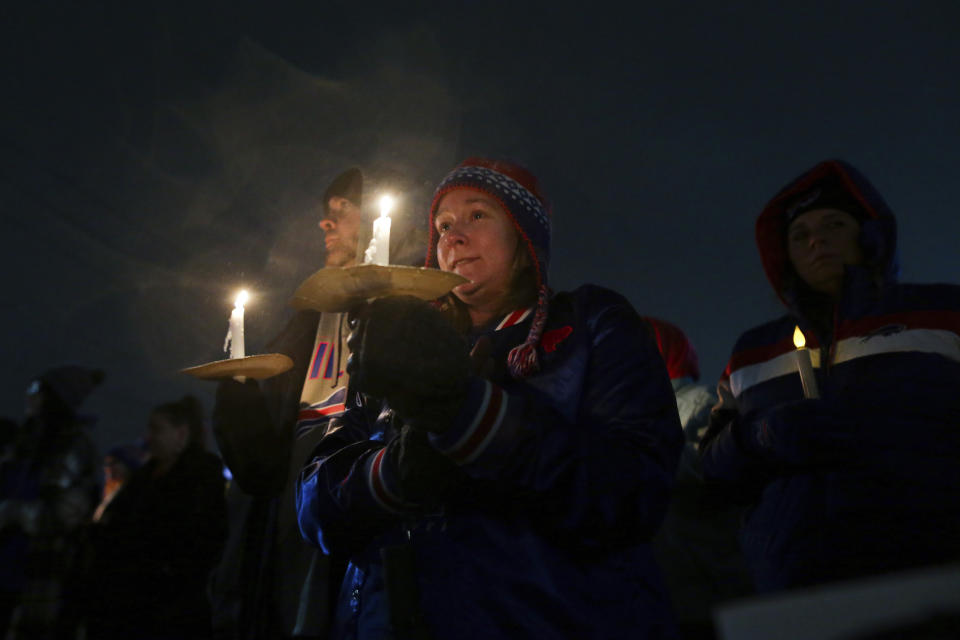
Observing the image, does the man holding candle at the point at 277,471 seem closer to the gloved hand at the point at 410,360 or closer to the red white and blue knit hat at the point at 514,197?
the red white and blue knit hat at the point at 514,197

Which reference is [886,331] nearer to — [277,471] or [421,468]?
[421,468]

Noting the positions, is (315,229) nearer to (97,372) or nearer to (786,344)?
(786,344)

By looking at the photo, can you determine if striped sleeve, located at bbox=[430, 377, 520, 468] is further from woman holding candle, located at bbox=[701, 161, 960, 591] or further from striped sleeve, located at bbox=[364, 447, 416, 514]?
woman holding candle, located at bbox=[701, 161, 960, 591]

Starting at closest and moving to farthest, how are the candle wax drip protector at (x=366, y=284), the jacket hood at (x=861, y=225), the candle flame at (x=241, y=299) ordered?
the candle wax drip protector at (x=366, y=284)
the candle flame at (x=241, y=299)
the jacket hood at (x=861, y=225)

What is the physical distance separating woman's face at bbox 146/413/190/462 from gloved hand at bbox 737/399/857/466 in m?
4.10

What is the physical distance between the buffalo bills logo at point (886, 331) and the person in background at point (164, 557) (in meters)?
3.53

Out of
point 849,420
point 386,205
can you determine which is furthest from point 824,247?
point 386,205

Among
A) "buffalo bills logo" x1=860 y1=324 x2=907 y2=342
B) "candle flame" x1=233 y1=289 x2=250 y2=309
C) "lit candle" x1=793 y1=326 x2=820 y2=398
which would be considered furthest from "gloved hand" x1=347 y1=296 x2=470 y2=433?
"buffalo bills logo" x1=860 y1=324 x2=907 y2=342

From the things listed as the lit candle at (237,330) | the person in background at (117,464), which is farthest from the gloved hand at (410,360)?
the person in background at (117,464)

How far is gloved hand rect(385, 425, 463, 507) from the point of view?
51.6 inches

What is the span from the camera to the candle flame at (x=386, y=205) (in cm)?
128

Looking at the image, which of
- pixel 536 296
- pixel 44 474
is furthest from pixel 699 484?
pixel 44 474

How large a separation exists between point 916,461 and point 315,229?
3.32 metres

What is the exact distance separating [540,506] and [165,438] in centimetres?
417
